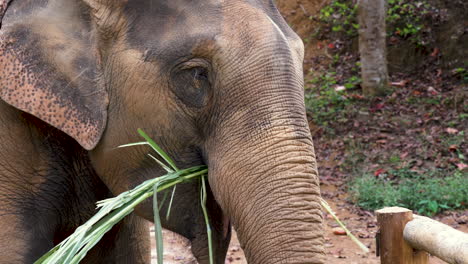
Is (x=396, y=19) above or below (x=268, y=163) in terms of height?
below

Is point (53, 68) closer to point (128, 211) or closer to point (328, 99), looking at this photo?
point (128, 211)

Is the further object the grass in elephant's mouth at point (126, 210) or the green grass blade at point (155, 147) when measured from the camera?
the green grass blade at point (155, 147)

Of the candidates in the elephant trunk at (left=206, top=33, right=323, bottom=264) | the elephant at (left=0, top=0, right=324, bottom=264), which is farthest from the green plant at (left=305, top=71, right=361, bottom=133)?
the elephant trunk at (left=206, top=33, right=323, bottom=264)

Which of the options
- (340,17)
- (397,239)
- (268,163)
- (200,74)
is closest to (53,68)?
(200,74)

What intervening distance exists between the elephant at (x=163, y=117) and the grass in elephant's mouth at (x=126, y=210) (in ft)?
0.18

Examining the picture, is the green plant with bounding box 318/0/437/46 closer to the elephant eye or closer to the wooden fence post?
the wooden fence post

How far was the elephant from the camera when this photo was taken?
2.52 m

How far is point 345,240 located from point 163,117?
4.30 metres

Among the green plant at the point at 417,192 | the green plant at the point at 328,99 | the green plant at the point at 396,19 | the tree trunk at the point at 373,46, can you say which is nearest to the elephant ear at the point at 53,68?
the green plant at the point at 417,192

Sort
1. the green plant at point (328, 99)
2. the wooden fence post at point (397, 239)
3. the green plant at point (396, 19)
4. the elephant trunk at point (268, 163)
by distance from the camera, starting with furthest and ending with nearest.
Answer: the green plant at point (396, 19), the green plant at point (328, 99), the wooden fence post at point (397, 239), the elephant trunk at point (268, 163)

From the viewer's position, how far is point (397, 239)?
10.8 ft

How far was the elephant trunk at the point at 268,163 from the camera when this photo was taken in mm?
2428

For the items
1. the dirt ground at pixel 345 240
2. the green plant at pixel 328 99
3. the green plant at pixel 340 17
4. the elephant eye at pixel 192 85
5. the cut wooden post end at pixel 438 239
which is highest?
the elephant eye at pixel 192 85

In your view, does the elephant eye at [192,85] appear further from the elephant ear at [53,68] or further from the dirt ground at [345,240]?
the dirt ground at [345,240]
